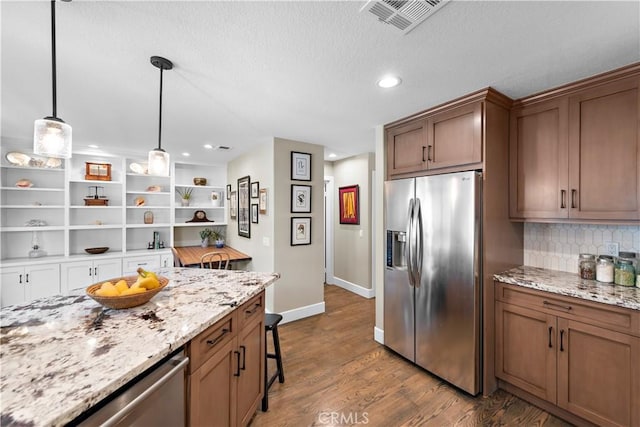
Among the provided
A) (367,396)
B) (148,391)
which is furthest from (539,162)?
(148,391)

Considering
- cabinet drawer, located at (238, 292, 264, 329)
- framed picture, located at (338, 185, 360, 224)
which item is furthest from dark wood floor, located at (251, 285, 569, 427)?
framed picture, located at (338, 185, 360, 224)

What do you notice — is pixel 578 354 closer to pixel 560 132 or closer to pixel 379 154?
pixel 560 132

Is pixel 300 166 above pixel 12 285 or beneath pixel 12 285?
above

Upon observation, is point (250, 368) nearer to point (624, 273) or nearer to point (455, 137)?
point (455, 137)

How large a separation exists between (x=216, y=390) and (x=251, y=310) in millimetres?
494

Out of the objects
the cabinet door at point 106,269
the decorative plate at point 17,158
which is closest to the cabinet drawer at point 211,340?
the cabinet door at point 106,269

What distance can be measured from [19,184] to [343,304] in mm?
4981

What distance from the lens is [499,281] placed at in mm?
2186

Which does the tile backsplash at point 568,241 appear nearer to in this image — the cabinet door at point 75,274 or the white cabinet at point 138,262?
the white cabinet at point 138,262

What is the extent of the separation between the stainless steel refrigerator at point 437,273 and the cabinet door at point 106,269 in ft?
14.2

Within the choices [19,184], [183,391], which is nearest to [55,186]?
[19,184]

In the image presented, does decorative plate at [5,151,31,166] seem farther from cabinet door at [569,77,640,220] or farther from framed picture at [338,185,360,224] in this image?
cabinet door at [569,77,640,220]

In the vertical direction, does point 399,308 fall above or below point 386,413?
above

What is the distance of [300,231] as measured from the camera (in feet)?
12.0
